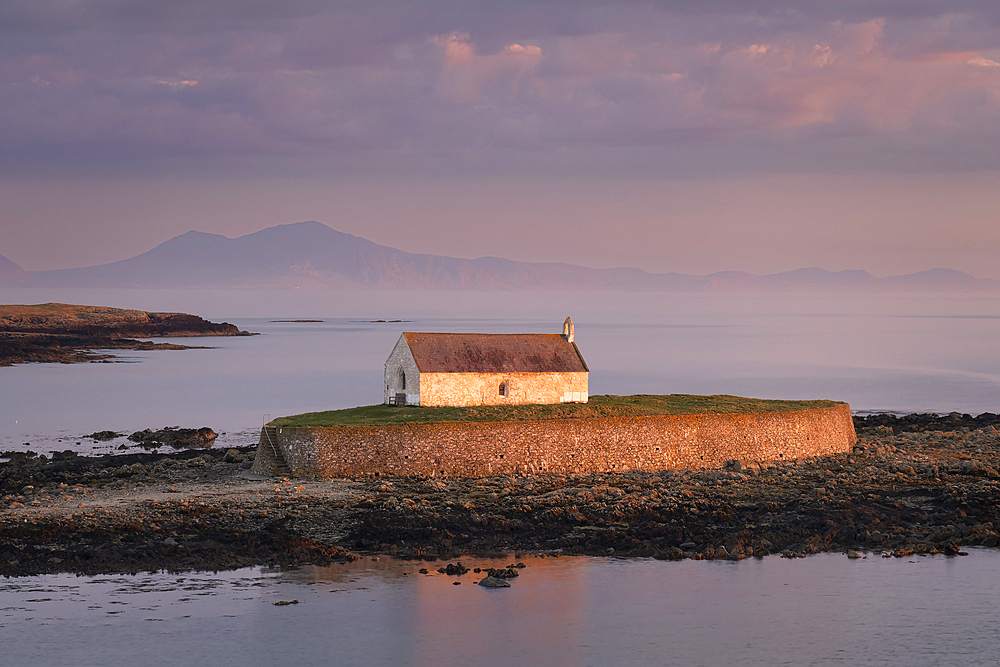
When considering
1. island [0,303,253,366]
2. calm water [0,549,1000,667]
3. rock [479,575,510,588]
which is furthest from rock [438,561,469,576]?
island [0,303,253,366]

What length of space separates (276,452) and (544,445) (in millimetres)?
8669

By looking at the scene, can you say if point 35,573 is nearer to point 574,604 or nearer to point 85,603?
point 85,603

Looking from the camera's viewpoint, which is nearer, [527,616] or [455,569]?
[527,616]

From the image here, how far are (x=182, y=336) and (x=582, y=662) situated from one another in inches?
5938

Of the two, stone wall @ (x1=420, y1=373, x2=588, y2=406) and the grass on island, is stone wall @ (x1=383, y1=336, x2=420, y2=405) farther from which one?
the grass on island

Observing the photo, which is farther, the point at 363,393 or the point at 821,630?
the point at 363,393

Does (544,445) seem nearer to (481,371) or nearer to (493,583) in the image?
(481,371)

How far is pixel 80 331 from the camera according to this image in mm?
137375

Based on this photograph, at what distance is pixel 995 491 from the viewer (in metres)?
32.1

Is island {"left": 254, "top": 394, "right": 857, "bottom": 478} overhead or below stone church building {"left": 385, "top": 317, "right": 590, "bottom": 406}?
below

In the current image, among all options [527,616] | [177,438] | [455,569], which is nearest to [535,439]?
[455,569]

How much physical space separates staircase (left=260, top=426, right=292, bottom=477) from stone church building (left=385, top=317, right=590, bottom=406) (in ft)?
18.9

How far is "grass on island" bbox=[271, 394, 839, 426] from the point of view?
35406 mm

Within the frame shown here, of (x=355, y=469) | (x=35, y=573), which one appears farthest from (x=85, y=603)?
(x=355, y=469)
